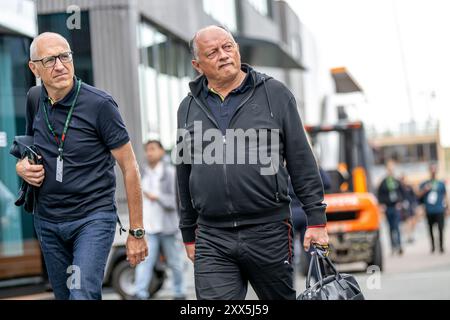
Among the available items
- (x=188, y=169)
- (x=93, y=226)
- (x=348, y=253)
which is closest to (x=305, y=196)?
(x=188, y=169)

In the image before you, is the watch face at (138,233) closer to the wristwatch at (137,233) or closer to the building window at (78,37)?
the wristwatch at (137,233)

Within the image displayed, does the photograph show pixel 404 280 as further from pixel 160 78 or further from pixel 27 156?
pixel 27 156

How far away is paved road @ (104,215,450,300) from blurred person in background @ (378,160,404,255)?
0.33 meters

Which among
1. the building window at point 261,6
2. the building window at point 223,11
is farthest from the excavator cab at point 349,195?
the building window at point 261,6

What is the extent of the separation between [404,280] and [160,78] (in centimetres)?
552

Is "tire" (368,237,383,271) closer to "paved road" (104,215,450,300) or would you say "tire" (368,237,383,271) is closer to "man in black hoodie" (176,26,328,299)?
"paved road" (104,215,450,300)

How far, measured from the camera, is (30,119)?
5.21 metres

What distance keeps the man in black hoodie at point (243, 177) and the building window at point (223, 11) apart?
46.0ft

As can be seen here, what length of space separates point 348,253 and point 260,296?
909 centimetres

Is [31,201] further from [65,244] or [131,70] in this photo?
[131,70]

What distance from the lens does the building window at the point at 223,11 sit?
19484 millimetres

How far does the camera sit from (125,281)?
11.1 metres

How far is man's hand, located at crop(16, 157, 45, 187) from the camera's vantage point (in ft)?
16.0

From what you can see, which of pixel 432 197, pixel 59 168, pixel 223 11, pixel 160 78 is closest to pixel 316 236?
pixel 59 168
